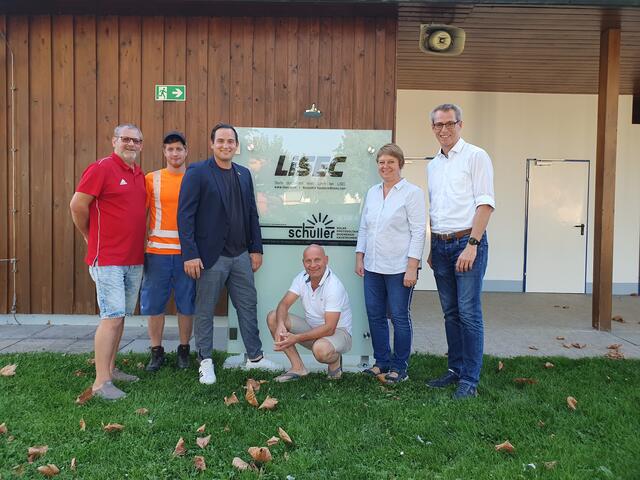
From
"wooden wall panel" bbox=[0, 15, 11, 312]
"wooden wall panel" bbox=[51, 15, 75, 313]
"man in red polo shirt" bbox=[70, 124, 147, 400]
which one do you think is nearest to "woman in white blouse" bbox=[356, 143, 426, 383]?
"man in red polo shirt" bbox=[70, 124, 147, 400]

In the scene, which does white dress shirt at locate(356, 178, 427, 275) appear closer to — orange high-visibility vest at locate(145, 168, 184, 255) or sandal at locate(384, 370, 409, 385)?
sandal at locate(384, 370, 409, 385)

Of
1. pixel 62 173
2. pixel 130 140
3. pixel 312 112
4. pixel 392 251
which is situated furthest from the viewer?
pixel 62 173

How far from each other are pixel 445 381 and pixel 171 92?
13.5 ft

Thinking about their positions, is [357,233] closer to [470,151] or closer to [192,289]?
[470,151]

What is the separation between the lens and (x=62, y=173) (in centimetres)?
560

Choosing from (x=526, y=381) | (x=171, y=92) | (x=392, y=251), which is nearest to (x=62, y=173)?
(x=171, y=92)

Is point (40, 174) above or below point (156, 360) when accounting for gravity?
above

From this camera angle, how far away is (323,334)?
371 cm

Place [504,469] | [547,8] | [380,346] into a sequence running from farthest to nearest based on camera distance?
[547,8], [380,346], [504,469]

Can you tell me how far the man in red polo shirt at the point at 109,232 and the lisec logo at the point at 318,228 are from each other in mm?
1327

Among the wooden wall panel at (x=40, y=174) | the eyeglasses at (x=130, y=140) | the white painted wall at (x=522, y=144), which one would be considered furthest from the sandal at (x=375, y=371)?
the white painted wall at (x=522, y=144)

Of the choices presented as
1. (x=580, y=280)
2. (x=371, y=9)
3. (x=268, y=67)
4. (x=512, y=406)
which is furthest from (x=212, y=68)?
(x=580, y=280)

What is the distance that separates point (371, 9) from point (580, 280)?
5.93 m

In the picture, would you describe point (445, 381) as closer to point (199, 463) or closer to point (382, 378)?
point (382, 378)
